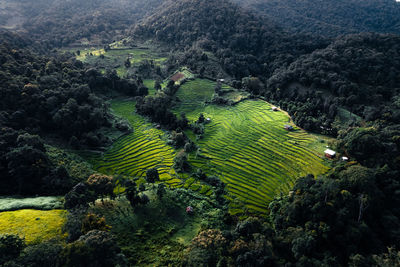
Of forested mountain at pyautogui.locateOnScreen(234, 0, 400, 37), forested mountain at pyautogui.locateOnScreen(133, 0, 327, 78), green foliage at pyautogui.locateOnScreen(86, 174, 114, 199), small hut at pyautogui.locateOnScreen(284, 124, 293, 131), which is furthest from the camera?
forested mountain at pyautogui.locateOnScreen(234, 0, 400, 37)

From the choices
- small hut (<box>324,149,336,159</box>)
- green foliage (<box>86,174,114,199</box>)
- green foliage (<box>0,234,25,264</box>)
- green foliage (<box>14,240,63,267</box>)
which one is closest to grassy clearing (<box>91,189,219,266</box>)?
green foliage (<box>86,174,114,199</box>)

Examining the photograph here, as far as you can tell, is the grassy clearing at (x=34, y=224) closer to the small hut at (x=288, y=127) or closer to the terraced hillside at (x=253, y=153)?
the terraced hillside at (x=253, y=153)

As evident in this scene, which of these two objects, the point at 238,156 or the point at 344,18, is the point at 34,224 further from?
the point at 344,18

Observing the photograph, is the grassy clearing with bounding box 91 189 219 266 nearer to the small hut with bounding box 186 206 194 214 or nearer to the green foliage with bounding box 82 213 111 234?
the small hut with bounding box 186 206 194 214

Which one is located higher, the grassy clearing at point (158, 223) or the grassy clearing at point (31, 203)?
the grassy clearing at point (31, 203)

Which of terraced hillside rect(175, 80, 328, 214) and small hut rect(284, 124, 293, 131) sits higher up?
small hut rect(284, 124, 293, 131)

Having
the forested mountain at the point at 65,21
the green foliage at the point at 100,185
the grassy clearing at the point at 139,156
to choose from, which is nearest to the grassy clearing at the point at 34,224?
the green foliage at the point at 100,185

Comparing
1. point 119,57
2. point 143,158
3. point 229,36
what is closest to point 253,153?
point 143,158
